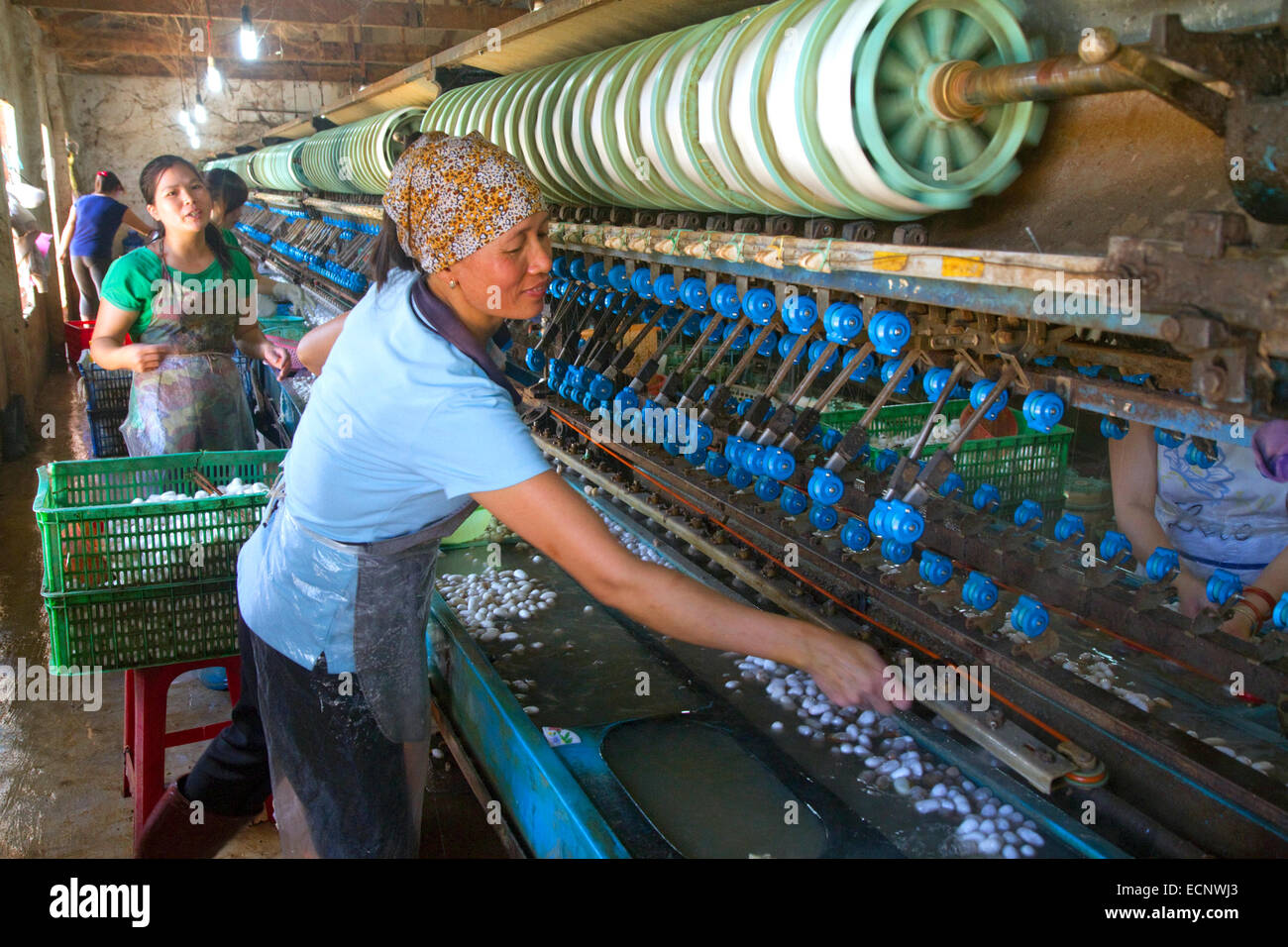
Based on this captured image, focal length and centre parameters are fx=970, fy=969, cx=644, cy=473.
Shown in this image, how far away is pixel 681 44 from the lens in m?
2.41

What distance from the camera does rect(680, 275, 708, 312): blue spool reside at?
2688mm

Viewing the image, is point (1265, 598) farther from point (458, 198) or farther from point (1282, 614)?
point (458, 198)

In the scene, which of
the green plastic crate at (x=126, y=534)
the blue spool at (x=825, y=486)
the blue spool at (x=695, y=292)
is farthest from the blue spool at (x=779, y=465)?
the green plastic crate at (x=126, y=534)

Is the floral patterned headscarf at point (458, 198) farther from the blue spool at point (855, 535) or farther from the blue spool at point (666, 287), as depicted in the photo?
the blue spool at point (666, 287)

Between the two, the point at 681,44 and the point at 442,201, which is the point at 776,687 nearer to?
the point at 442,201

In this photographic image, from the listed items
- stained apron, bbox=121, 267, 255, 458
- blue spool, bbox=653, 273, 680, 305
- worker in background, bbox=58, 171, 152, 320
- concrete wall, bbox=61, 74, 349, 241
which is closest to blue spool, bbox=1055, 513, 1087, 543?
blue spool, bbox=653, 273, 680, 305

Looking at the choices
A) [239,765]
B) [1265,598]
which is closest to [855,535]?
[1265,598]

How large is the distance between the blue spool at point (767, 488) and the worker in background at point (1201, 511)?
1.03 meters

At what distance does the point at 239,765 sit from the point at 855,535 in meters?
1.45

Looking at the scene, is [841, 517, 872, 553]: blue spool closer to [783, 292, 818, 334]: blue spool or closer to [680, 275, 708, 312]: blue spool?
[783, 292, 818, 334]: blue spool

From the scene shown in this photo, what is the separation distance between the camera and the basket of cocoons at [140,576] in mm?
2461

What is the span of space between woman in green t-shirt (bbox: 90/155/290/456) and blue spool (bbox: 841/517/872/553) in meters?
2.15

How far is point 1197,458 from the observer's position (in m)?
2.39

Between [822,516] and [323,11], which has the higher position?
[323,11]
